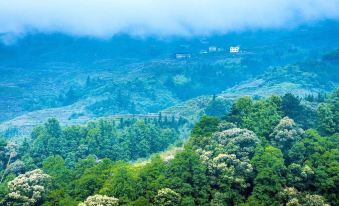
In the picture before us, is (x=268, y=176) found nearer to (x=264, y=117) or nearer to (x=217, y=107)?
(x=264, y=117)

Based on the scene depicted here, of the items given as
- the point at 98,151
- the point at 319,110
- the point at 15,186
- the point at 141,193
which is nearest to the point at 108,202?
the point at 141,193

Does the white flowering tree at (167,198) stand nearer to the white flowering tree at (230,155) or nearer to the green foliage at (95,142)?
the white flowering tree at (230,155)

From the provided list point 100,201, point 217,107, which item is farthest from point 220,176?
point 217,107

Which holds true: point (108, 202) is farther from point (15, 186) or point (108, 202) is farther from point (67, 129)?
point (67, 129)

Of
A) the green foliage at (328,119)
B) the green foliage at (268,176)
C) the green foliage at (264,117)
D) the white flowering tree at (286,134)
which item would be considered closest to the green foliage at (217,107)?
the green foliage at (264,117)

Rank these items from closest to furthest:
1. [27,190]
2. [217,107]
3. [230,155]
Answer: [230,155], [27,190], [217,107]

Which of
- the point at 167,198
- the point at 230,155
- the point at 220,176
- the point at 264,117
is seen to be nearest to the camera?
the point at 167,198
